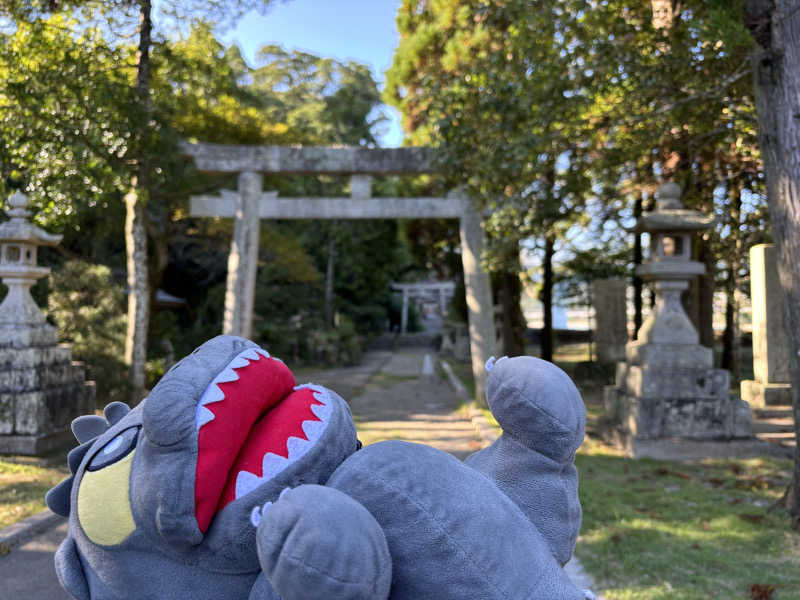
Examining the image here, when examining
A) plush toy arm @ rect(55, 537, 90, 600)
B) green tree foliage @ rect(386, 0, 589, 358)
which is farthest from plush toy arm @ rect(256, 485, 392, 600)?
green tree foliage @ rect(386, 0, 589, 358)

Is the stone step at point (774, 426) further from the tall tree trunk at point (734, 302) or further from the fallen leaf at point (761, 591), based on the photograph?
the fallen leaf at point (761, 591)

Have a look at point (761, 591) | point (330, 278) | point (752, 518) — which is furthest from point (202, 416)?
point (330, 278)

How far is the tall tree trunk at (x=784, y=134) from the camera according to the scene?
3840mm

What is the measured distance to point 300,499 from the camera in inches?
38.3

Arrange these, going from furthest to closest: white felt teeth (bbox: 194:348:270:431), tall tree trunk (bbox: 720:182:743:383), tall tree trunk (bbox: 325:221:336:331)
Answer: tall tree trunk (bbox: 325:221:336:331)
tall tree trunk (bbox: 720:182:743:383)
white felt teeth (bbox: 194:348:270:431)

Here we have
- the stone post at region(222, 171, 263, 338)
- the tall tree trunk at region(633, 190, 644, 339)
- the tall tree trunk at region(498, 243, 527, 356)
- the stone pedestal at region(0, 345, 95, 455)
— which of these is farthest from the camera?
the tall tree trunk at region(498, 243, 527, 356)

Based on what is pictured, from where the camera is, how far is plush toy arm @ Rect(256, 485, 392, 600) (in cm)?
92

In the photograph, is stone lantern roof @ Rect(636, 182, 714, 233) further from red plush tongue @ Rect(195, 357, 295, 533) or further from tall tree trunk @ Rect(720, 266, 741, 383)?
red plush tongue @ Rect(195, 357, 295, 533)

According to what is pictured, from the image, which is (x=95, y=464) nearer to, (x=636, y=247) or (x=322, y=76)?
(x=636, y=247)

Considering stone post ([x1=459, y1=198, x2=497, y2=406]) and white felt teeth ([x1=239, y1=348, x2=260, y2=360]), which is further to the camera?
stone post ([x1=459, y1=198, x2=497, y2=406])

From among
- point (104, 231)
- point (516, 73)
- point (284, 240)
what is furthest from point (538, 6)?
point (104, 231)

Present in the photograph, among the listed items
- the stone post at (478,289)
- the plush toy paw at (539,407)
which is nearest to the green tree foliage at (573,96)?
the stone post at (478,289)

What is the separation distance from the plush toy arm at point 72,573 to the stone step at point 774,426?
25.3 feet

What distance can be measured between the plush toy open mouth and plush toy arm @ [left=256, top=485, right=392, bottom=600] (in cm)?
29
